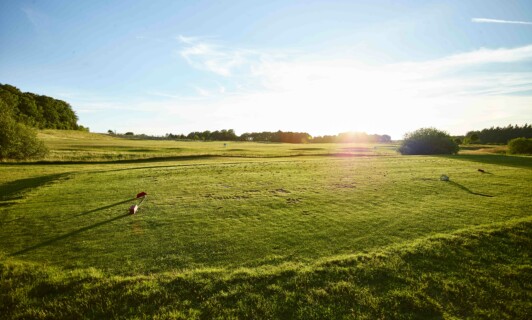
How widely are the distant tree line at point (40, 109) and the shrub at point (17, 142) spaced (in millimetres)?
55750

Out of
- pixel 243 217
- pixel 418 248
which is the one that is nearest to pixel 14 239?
pixel 243 217

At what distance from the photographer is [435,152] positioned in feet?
172

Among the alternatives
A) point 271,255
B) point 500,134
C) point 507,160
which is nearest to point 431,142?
point 507,160

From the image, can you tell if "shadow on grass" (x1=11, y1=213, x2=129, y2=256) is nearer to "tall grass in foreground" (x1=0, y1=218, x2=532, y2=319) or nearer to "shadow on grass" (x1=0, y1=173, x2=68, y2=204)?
"tall grass in foreground" (x1=0, y1=218, x2=532, y2=319)

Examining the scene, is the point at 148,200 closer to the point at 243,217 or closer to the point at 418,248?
the point at 243,217

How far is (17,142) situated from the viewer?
38.2m

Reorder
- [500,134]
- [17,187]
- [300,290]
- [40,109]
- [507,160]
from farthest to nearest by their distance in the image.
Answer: [500,134] < [40,109] < [507,160] < [17,187] < [300,290]

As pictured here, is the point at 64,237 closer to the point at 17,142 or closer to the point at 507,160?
the point at 17,142

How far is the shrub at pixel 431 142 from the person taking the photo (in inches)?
2050

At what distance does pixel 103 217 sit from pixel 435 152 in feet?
188

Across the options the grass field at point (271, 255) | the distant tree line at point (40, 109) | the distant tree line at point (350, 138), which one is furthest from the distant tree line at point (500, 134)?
the distant tree line at point (40, 109)

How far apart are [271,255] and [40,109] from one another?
133 m

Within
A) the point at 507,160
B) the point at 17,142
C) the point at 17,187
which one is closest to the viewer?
the point at 17,187

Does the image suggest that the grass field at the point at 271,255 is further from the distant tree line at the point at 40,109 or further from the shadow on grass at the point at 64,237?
the distant tree line at the point at 40,109
